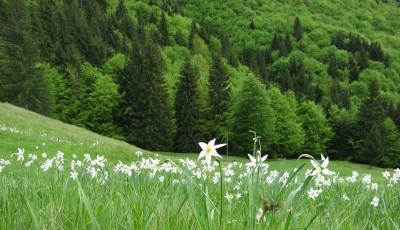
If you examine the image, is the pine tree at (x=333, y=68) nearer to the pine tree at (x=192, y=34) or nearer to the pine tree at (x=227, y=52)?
the pine tree at (x=227, y=52)

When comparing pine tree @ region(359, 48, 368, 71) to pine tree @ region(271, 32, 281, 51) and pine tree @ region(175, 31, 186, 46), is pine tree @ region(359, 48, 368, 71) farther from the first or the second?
pine tree @ region(175, 31, 186, 46)

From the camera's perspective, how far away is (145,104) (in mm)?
73875

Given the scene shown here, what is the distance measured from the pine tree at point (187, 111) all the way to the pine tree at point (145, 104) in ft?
9.19

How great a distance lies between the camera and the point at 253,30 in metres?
198

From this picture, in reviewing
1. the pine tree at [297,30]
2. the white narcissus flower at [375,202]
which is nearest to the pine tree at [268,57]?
the pine tree at [297,30]

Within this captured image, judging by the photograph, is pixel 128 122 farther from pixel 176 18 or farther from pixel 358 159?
pixel 176 18

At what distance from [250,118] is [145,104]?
16.9 metres

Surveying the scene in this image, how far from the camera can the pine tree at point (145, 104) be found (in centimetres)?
7138

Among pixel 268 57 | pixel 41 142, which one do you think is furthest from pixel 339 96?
pixel 41 142

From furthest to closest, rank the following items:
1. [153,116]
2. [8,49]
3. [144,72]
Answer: [144,72] < [153,116] < [8,49]

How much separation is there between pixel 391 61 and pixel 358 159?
101 m

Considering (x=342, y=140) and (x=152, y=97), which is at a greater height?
(x=152, y=97)

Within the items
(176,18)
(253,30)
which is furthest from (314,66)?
(176,18)

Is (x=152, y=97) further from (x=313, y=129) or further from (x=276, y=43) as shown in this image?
(x=276, y=43)
